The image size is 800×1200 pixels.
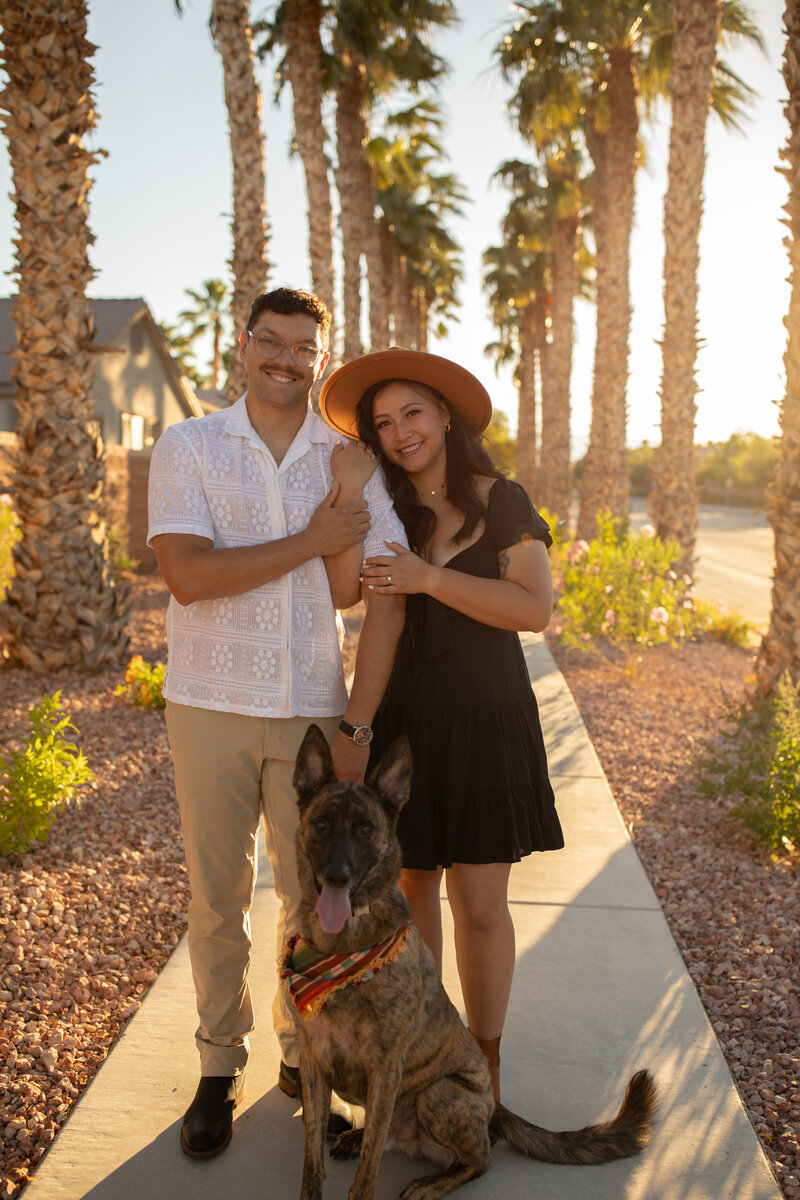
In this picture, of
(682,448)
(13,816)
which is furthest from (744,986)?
(682,448)

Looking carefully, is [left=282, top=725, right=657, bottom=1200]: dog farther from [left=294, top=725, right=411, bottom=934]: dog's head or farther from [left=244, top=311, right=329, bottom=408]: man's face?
[left=244, top=311, right=329, bottom=408]: man's face

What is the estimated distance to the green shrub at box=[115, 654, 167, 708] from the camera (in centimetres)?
767

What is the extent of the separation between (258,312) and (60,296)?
6420mm

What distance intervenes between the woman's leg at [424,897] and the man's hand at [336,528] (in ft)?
3.83

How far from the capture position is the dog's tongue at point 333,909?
2344 millimetres

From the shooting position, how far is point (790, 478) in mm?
7410

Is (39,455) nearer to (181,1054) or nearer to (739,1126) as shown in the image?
(181,1054)

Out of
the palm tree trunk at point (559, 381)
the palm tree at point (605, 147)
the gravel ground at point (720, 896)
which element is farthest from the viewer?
the palm tree trunk at point (559, 381)

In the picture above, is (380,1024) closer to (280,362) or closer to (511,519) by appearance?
(511,519)

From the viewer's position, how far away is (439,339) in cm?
5262

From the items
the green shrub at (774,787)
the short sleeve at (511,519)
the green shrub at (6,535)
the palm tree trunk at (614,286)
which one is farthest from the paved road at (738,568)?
the green shrub at (6,535)

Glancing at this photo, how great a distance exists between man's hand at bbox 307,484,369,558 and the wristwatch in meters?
0.55

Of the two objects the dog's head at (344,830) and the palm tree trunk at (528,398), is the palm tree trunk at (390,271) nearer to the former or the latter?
the palm tree trunk at (528,398)

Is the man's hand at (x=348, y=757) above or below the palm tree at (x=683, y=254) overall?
below
